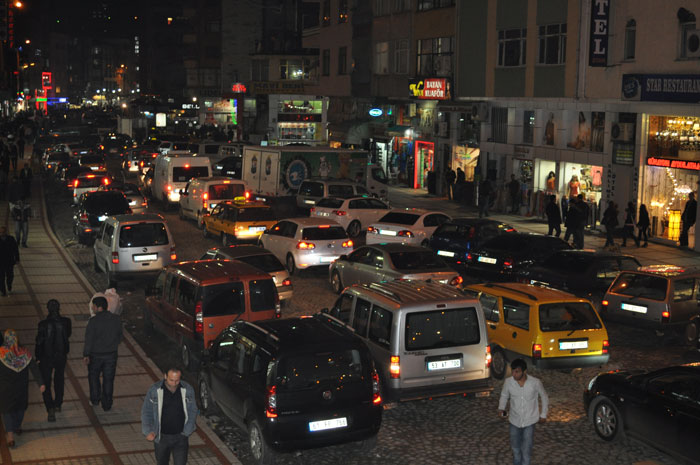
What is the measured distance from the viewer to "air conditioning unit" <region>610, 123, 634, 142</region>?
105 ft

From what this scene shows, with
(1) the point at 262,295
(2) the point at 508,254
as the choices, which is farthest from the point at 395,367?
(2) the point at 508,254

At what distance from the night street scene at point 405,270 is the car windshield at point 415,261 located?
0.21 feet

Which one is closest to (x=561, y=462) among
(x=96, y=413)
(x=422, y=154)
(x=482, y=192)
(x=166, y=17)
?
(x=96, y=413)

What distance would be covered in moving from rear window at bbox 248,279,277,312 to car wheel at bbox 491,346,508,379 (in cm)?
394

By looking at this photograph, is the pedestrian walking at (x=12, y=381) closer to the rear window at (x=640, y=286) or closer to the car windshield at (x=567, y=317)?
the car windshield at (x=567, y=317)

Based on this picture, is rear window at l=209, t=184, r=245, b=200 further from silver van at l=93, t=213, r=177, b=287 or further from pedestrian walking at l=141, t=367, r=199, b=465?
pedestrian walking at l=141, t=367, r=199, b=465

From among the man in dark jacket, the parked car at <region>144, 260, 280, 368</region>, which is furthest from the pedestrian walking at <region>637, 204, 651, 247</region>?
the man in dark jacket

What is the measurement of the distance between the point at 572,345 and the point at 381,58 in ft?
126

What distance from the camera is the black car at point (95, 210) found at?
2920 cm

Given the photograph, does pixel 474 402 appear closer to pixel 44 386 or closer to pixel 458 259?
pixel 44 386

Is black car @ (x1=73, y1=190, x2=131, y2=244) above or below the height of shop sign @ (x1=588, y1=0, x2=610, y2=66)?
below

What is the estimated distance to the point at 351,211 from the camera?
3162 centimetres

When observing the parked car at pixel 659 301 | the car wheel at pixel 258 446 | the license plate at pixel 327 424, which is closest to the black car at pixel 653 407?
the license plate at pixel 327 424

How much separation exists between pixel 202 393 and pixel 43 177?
4593 centimetres
